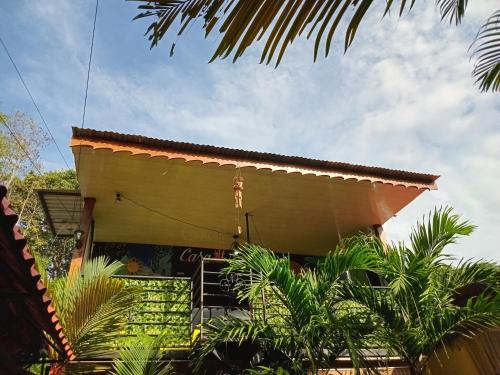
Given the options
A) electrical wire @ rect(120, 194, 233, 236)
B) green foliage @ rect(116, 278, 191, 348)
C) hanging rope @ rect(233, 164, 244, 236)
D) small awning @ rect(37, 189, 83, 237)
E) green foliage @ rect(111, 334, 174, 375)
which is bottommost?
green foliage @ rect(111, 334, 174, 375)

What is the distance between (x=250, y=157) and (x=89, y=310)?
3165 mm

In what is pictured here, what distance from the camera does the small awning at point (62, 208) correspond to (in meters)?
7.04

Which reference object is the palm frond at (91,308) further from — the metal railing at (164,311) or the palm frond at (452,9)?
the palm frond at (452,9)

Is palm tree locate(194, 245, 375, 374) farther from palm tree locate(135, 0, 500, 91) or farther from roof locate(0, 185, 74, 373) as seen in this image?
palm tree locate(135, 0, 500, 91)

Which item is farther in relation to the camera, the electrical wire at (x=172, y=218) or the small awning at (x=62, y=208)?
the electrical wire at (x=172, y=218)

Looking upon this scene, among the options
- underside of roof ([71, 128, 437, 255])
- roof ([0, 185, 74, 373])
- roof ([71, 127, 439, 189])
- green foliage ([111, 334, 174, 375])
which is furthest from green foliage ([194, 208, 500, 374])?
underside of roof ([71, 128, 437, 255])

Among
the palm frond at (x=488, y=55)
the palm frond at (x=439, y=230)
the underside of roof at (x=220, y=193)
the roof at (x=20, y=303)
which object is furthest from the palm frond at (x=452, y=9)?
the underside of roof at (x=220, y=193)

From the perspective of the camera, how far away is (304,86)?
3875 mm

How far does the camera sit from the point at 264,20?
908mm

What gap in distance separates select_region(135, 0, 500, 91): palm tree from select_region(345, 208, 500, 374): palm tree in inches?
134

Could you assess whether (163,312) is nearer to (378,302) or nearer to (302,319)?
(302,319)

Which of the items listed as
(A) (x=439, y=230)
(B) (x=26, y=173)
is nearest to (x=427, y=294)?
Answer: (A) (x=439, y=230)

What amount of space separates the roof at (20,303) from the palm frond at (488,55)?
2024 mm

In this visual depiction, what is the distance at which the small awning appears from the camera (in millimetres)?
7039
